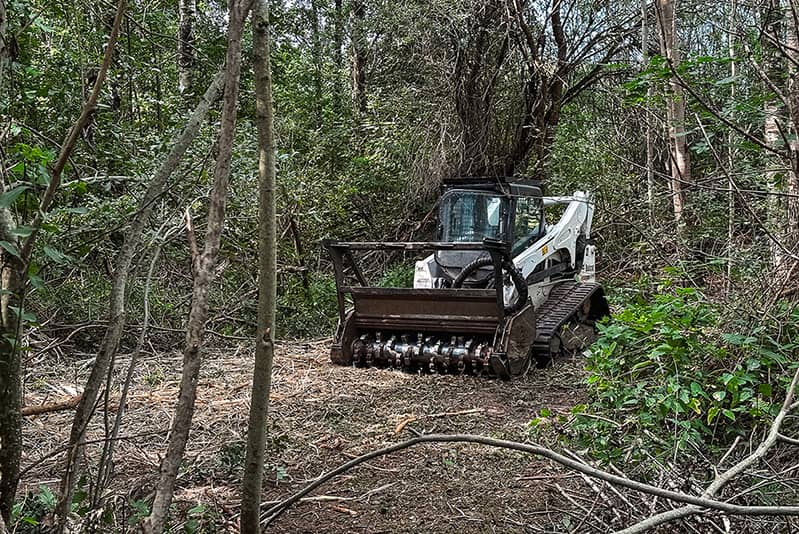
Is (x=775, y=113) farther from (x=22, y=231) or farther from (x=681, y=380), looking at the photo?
(x=22, y=231)

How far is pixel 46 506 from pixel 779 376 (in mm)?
3745

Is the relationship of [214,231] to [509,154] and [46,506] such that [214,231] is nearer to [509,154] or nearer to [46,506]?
[46,506]

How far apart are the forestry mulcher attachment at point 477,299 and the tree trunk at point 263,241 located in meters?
4.74

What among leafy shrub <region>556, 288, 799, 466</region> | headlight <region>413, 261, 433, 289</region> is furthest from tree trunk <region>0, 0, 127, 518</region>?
headlight <region>413, 261, 433, 289</region>

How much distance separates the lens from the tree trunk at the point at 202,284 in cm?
215

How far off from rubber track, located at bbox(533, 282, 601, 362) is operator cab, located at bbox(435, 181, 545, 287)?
→ 751mm

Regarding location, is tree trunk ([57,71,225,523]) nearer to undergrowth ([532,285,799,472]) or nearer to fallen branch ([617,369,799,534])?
fallen branch ([617,369,799,534])

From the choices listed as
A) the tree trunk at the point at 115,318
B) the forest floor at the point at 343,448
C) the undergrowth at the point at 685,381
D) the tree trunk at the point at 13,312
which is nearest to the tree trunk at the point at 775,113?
the undergrowth at the point at 685,381

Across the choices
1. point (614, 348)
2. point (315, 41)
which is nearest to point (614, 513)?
point (614, 348)

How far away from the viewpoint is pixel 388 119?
13.9 metres

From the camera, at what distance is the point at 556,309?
8.47m

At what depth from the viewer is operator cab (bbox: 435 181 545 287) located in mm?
8078

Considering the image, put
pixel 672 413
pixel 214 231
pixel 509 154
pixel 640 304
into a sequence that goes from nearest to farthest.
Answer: pixel 214 231
pixel 672 413
pixel 640 304
pixel 509 154

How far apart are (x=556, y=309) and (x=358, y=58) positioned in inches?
379
